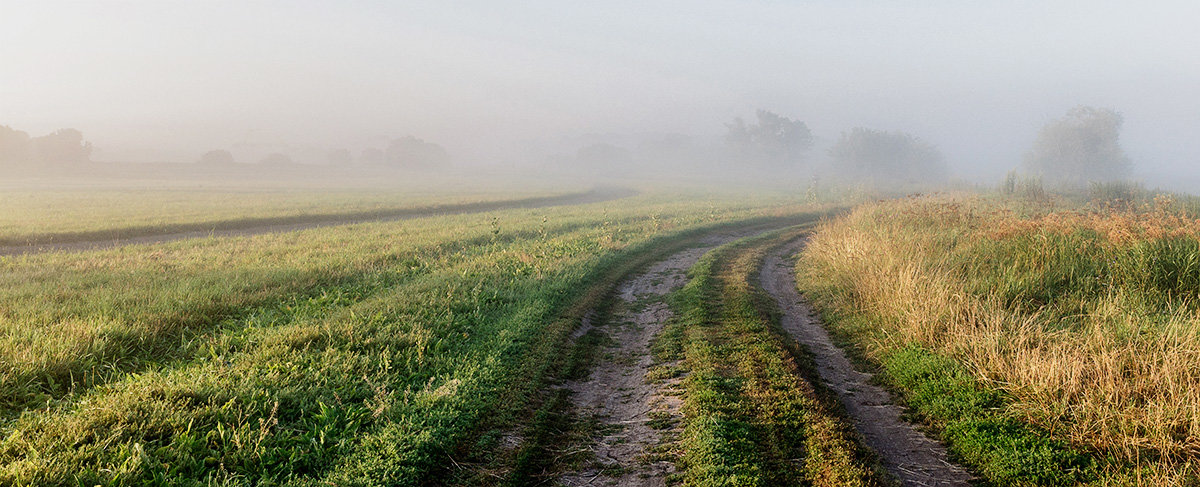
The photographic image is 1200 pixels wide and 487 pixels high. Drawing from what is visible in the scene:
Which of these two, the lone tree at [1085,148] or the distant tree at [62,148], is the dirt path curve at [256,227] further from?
the distant tree at [62,148]

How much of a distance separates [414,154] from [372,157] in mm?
11351

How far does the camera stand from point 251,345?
790cm

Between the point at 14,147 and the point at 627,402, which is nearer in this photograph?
the point at 627,402

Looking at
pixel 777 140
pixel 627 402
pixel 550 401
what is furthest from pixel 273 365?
pixel 777 140

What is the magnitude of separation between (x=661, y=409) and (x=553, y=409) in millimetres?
1294

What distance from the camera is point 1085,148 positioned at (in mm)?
71250

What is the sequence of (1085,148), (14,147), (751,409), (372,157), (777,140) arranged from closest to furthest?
(751,409) < (1085,148) < (14,147) < (777,140) < (372,157)

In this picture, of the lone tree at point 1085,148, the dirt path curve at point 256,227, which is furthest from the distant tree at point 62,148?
the lone tree at point 1085,148

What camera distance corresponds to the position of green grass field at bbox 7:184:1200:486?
5.09m

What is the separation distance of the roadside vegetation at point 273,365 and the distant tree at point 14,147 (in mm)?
110700

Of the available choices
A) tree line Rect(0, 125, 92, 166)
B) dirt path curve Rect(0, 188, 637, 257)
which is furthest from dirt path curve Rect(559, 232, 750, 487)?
tree line Rect(0, 125, 92, 166)

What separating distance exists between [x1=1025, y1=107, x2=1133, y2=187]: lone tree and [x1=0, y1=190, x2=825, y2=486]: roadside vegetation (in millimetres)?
85544

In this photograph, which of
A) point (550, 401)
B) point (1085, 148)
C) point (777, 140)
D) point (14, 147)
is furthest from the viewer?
point (777, 140)

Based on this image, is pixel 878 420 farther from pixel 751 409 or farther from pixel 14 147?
pixel 14 147
